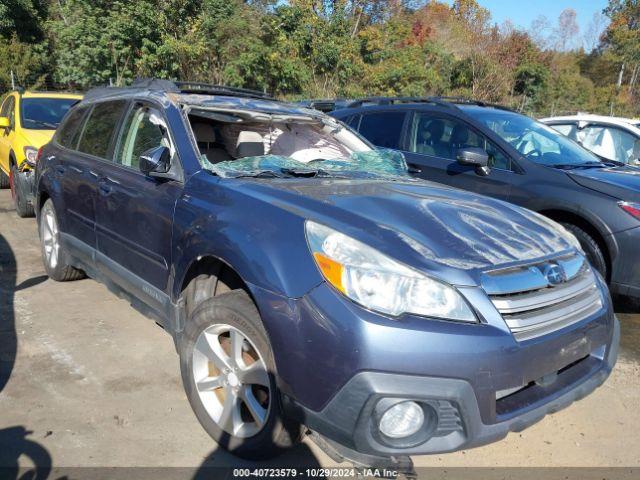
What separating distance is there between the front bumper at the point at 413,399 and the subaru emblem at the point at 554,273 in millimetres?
540

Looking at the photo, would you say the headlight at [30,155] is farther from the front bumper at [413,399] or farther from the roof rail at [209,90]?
the front bumper at [413,399]

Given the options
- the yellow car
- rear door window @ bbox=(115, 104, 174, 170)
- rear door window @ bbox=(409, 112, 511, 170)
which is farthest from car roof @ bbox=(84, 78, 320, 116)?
the yellow car

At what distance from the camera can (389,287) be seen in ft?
6.70

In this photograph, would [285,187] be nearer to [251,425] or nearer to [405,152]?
[251,425]

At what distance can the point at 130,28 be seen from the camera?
1653cm

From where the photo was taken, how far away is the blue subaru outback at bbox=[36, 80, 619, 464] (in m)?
1.96

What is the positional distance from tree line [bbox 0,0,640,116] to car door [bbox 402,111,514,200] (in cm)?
1317

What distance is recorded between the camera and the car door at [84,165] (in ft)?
12.5

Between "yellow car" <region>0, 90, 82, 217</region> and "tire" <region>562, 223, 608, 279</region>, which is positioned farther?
"yellow car" <region>0, 90, 82, 217</region>

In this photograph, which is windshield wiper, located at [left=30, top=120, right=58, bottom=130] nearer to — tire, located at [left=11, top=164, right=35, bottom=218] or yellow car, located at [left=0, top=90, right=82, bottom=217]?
yellow car, located at [left=0, top=90, right=82, bottom=217]

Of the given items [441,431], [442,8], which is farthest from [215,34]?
[442,8]

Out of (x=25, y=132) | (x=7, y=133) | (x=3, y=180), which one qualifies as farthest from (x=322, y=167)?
(x=3, y=180)

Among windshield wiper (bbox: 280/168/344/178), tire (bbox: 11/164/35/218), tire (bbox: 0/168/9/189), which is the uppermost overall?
windshield wiper (bbox: 280/168/344/178)

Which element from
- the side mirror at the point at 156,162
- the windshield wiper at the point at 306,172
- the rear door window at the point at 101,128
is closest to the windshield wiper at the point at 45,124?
the rear door window at the point at 101,128
